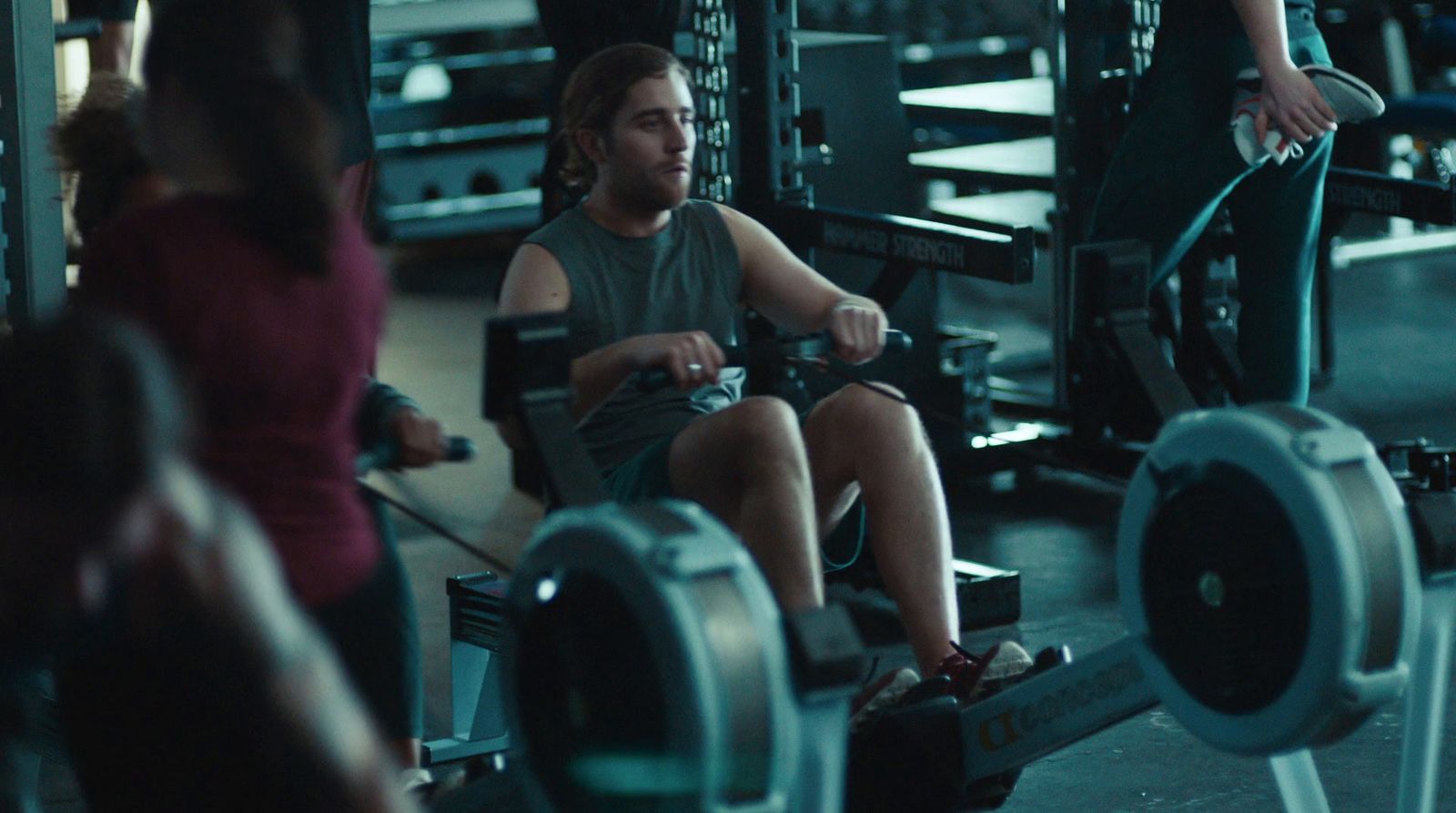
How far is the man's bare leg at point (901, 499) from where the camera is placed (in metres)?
2.83

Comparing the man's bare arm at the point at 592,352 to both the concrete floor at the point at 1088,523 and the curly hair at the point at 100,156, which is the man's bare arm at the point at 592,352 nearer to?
the concrete floor at the point at 1088,523

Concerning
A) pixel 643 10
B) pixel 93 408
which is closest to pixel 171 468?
pixel 93 408

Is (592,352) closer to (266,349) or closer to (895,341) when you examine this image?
(895,341)

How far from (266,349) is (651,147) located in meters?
1.11

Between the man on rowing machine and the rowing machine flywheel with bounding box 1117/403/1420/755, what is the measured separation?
15.4 inches

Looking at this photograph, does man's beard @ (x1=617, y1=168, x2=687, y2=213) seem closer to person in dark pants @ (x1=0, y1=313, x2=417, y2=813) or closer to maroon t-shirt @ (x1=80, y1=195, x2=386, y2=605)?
maroon t-shirt @ (x1=80, y1=195, x2=386, y2=605)

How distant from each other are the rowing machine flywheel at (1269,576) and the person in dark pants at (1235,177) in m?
1.20

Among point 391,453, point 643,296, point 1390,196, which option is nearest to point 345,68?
point 643,296

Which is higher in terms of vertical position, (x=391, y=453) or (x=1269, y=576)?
(x=391, y=453)

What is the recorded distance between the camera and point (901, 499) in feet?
9.29

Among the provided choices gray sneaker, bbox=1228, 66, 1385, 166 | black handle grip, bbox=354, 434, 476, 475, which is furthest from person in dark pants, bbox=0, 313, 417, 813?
gray sneaker, bbox=1228, 66, 1385, 166

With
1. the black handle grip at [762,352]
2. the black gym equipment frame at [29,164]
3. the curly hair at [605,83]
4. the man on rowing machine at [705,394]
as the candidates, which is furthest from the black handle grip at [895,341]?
the black gym equipment frame at [29,164]

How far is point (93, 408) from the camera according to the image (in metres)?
1.52

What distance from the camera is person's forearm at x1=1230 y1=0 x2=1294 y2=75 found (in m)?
3.31
